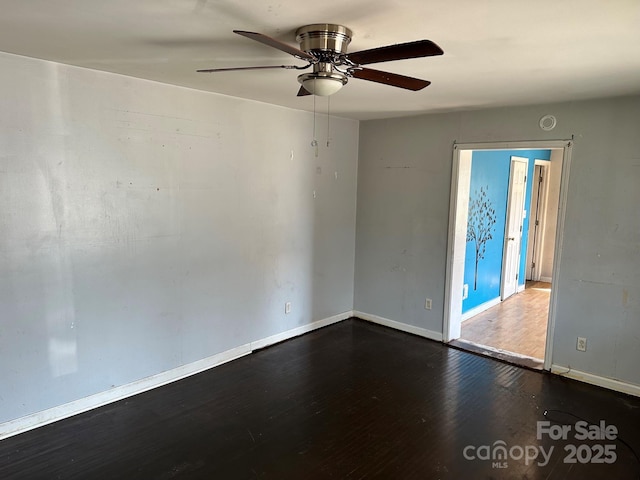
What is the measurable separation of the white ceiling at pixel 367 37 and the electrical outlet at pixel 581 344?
1.95m

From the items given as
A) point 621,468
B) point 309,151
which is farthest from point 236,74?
point 621,468

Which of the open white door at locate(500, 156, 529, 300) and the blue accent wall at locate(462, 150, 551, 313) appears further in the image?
the open white door at locate(500, 156, 529, 300)

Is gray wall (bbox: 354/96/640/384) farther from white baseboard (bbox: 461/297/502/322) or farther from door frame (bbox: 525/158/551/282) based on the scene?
door frame (bbox: 525/158/551/282)

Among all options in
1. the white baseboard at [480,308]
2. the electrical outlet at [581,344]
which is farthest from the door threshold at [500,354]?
the white baseboard at [480,308]

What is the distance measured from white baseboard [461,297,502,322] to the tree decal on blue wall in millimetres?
291

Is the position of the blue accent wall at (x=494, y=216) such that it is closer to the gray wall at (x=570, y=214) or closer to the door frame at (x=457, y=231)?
the door frame at (x=457, y=231)

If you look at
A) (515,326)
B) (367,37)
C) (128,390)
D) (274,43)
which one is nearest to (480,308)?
(515,326)

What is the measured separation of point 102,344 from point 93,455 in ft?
2.50

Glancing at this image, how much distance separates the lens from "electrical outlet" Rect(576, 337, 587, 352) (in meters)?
3.59

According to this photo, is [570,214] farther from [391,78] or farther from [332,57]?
[332,57]

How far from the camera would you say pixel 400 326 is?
479 cm

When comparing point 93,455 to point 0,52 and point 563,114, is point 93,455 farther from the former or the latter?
point 563,114

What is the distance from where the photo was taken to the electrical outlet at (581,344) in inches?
141

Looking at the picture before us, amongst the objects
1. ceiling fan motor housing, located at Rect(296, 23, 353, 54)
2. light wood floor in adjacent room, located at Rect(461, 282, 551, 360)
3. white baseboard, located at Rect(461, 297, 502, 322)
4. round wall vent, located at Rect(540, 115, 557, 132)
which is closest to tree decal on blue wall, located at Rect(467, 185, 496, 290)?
white baseboard, located at Rect(461, 297, 502, 322)
